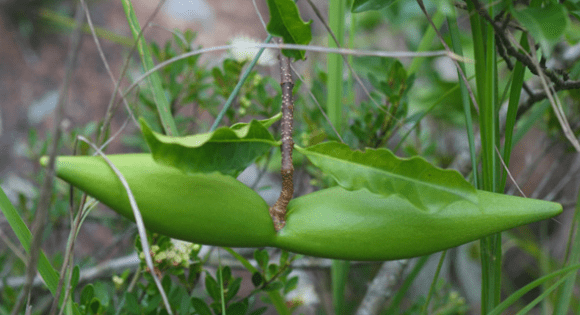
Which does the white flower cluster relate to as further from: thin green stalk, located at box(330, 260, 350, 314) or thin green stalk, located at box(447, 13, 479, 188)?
thin green stalk, located at box(447, 13, 479, 188)

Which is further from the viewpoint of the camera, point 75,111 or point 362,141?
point 75,111

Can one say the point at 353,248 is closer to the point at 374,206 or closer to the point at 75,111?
the point at 374,206

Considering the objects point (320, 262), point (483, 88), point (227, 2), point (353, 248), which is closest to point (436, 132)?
point (320, 262)

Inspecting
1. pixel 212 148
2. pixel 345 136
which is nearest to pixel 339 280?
pixel 345 136

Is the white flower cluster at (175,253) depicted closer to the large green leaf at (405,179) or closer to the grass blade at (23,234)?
the grass blade at (23,234)

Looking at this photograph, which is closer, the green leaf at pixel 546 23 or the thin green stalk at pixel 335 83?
the green leaf at pixel 546 23

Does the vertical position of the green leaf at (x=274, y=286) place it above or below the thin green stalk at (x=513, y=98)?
below

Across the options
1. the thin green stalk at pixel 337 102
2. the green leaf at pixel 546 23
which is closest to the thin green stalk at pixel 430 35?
the thin green stalk at pixel 337 102
